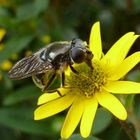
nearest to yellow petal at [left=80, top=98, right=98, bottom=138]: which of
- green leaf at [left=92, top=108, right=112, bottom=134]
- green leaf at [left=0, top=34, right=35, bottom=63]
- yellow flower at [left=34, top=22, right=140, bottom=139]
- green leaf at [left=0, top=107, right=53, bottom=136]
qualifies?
yellow flower at [left=34, top=22, right=140, bottom=139]

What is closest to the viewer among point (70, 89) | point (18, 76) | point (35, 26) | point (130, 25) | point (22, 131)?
point (18, 76)

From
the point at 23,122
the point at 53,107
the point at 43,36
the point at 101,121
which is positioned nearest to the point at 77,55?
the point at 53,107

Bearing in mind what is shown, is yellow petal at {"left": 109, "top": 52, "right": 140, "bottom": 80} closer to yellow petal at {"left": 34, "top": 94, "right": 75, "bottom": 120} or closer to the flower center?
the flower center

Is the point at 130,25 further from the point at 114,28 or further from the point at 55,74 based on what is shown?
the point at 55,74

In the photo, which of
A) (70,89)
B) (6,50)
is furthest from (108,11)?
(70,89)

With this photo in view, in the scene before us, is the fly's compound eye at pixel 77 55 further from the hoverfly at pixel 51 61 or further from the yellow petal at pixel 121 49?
the yellow petal at pixel 121 49

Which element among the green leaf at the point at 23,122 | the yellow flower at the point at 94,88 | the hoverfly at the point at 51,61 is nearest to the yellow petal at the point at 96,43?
the yellow flower at the point at 94,88
